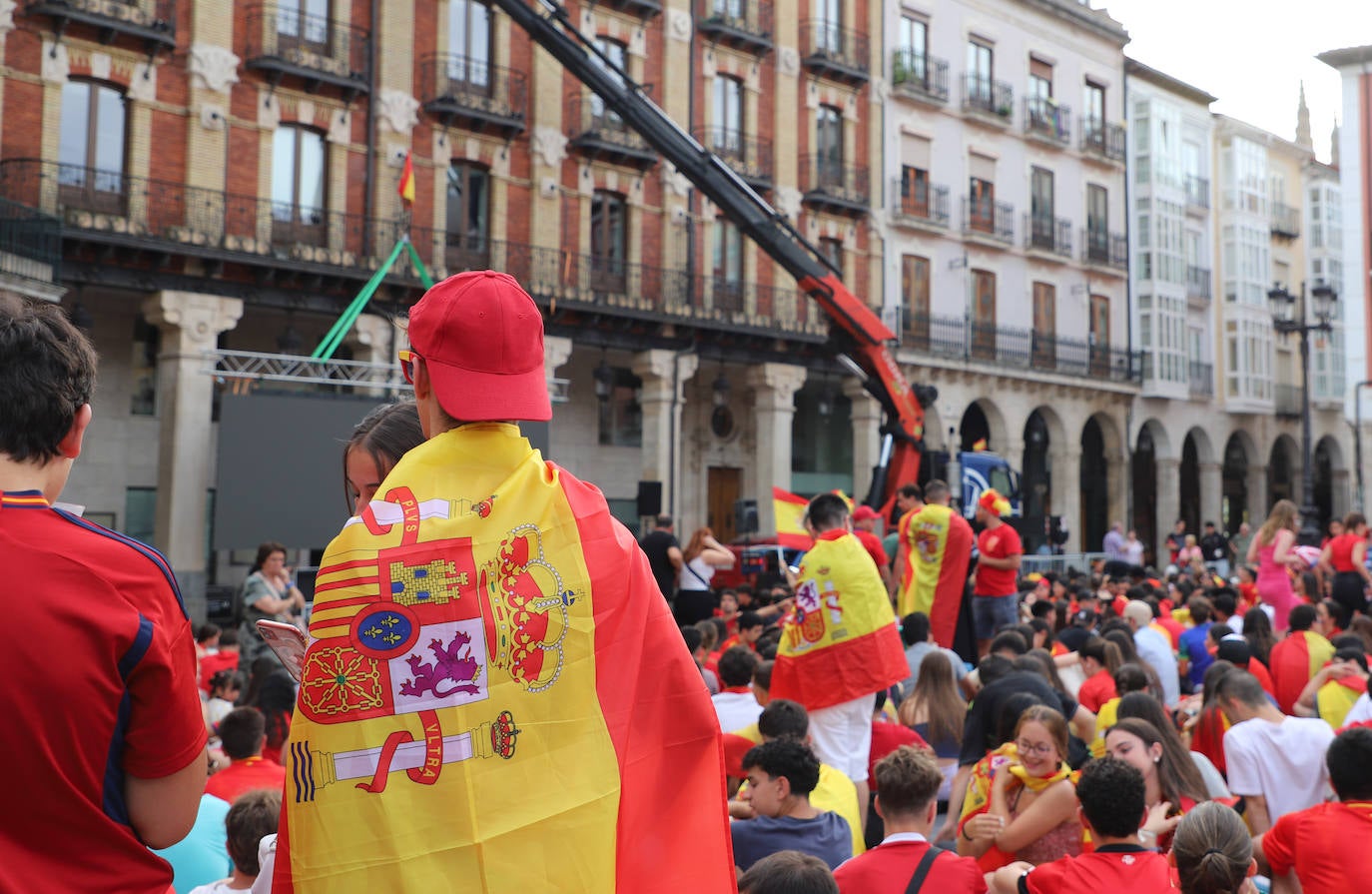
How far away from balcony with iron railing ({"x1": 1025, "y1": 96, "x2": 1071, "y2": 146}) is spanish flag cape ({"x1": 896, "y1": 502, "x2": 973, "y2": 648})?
1006 inches

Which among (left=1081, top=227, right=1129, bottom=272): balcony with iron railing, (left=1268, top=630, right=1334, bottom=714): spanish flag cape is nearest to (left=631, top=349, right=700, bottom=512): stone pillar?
(left=1081, top=227, right=1129, bottom=272): balcony with iron railing

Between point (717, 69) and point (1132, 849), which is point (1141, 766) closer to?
point (1132, 849)

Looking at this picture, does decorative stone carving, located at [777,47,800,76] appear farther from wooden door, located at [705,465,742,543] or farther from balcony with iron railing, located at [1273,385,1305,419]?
balcony with iron railing, located at [1273,385,1305,419]

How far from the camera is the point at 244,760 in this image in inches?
218

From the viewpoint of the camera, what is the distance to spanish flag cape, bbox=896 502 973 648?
11.8 metres

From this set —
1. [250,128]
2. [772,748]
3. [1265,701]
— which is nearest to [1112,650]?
[1265,701]

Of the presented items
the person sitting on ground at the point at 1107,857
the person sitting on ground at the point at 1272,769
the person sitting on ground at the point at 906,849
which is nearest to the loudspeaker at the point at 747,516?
the person sitting on ground at the point at 1272,769

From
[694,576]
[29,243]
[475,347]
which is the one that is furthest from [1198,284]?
[475,347]

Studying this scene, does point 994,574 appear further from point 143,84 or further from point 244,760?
point 143,84

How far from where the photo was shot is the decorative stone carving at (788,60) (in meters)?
29.1

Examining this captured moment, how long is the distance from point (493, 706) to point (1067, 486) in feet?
111

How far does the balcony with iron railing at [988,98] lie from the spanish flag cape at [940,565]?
23695mm

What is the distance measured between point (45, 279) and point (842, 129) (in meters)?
19.4

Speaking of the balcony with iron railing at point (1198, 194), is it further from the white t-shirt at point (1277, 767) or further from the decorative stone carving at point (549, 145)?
the white t-shirt at point (1277, 767)
